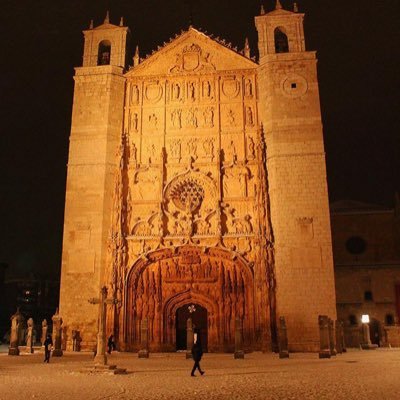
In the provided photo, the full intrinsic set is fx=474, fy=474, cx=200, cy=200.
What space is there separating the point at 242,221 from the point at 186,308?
3.99 m

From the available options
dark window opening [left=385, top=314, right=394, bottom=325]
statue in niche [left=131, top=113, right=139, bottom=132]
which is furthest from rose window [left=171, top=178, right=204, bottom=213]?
dark window opening [left=385, top=314, right=394, bottom=325]

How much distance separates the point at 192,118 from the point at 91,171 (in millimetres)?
4713

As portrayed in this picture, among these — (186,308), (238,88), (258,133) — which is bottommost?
(186,308)

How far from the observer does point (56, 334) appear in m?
16.5

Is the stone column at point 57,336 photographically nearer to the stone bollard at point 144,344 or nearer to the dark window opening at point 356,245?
the stone bollard at point 144,344

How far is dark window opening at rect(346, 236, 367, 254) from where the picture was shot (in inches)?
1118

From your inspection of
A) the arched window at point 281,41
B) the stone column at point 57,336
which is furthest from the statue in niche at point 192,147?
the stone column at point 57,336

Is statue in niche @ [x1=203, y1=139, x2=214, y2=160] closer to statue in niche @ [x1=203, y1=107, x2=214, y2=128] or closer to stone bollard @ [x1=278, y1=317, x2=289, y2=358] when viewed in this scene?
statue in niche @ [x1=203, y1=107, x2=214, y2=128]

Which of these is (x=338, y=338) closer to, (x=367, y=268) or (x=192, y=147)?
(x=192, y=147)

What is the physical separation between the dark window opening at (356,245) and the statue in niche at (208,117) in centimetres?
1367

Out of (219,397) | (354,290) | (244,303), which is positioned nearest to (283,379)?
(219,397)

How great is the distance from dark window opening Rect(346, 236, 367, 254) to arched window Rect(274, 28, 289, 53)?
13.1 metres

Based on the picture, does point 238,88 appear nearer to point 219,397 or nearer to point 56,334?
point 56,334

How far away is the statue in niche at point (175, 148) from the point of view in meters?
19.4
